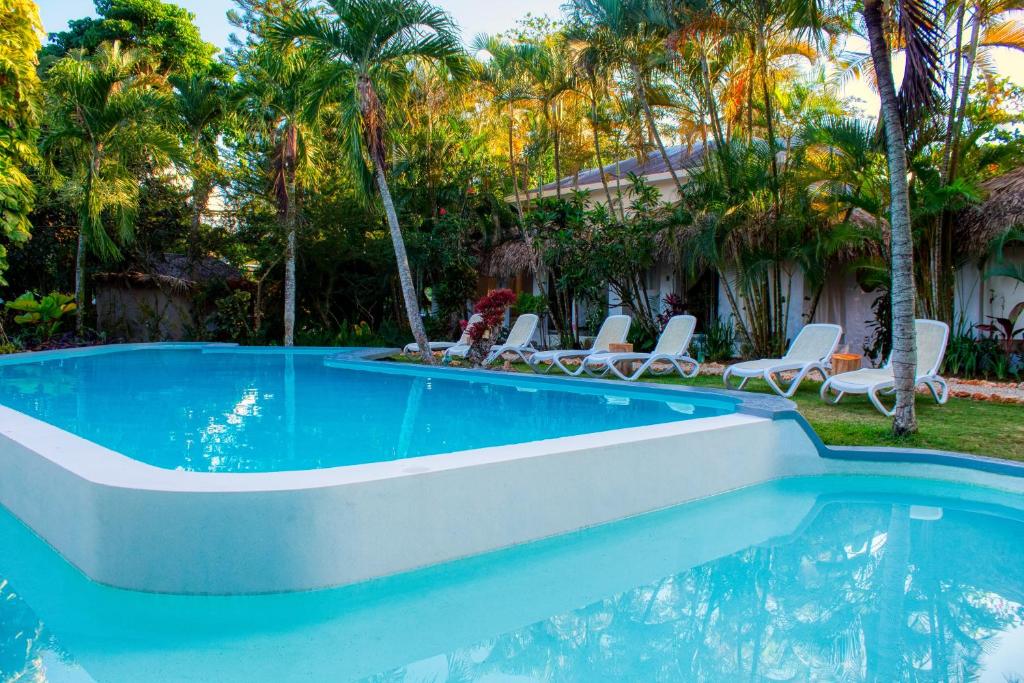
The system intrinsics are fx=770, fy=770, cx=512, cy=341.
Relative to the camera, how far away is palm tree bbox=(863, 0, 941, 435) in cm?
662

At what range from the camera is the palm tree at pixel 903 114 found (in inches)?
261

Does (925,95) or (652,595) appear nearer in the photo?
(652,595)

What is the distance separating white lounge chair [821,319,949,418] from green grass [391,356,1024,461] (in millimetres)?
188

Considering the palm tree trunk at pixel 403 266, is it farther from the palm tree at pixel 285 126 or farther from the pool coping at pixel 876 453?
the pool coping at pixel 876 453

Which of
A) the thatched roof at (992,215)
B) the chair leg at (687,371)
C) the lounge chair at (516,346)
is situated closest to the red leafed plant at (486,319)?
the lounge chair at (516,346)

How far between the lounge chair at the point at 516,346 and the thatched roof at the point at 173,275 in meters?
9.68

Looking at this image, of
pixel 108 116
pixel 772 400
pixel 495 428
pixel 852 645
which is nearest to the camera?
pixel 852 645

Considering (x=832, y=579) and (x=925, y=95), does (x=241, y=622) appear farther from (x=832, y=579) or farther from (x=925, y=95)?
(x=925, y=95)

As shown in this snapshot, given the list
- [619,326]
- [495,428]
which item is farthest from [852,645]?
[619,326]

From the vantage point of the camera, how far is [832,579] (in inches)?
179

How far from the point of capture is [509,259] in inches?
738

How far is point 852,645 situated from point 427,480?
232 centimetres

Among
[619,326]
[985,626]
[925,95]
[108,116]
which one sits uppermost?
[108,116]

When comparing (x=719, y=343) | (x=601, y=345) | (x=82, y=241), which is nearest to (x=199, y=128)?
(x=82, y=241)
